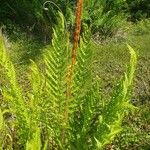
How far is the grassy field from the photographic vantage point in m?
5.11

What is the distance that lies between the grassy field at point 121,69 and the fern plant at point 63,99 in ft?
5.88

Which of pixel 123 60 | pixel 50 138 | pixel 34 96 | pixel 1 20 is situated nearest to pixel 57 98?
pixel 34 96

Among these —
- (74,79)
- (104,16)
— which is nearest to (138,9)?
(104,16)

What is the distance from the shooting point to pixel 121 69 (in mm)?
6559

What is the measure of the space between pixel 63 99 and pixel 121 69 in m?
3.56

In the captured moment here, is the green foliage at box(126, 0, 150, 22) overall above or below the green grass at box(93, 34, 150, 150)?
above

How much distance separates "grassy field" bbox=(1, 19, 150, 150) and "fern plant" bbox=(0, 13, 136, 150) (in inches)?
70.6

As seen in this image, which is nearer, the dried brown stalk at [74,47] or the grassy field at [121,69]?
the dried brown stalk at [74,47]

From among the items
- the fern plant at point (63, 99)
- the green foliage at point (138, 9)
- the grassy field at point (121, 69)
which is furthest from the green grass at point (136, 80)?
the fern plant at point (63, 99)

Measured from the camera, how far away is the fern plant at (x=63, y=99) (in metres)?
2.89

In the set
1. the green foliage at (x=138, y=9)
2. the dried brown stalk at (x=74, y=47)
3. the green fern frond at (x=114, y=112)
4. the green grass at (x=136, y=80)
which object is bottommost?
the green grass at (x=136, y=80)

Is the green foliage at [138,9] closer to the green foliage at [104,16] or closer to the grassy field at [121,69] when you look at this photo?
the green foliage at [104,16]

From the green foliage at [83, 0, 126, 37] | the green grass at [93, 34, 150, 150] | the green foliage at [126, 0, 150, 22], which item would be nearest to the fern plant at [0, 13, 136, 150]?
the green grass at [93, 34, 150, 150]

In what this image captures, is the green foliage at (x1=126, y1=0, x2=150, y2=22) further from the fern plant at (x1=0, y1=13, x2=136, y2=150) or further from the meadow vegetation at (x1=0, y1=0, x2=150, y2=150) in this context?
the fern plant at (x1=0, y1=13, x2=136, y2=150)
